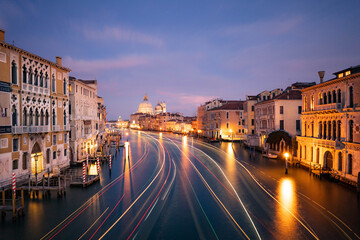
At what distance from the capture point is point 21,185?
2391 cm

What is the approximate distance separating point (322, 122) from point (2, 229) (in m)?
34.9

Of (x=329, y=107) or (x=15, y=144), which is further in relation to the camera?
(x=329, y=107)

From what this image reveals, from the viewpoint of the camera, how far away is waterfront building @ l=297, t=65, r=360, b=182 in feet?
82.6

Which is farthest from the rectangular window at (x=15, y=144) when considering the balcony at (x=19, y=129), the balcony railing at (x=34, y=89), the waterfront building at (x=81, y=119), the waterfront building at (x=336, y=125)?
the waterfront building at (x=336, y=125)

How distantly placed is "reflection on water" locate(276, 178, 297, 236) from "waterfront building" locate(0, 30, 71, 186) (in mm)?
23987

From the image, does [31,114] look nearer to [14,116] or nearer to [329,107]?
[14,116]

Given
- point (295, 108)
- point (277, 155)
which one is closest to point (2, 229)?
point (277, 155)

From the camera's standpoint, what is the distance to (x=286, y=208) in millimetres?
18922

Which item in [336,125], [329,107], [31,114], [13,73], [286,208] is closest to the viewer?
[286,208]

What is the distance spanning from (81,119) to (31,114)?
13341mm

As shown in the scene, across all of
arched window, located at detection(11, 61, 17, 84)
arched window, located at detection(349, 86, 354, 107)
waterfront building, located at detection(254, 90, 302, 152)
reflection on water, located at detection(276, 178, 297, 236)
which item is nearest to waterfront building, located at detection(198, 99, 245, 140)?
waterfront building, located at detection(254, 90, 302, 152)

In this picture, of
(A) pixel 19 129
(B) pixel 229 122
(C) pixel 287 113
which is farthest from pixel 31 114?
(B) pixel 229 122

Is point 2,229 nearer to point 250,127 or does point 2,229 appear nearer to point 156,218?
point 156,218

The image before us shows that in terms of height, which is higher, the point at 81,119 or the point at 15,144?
the point at 81,119
